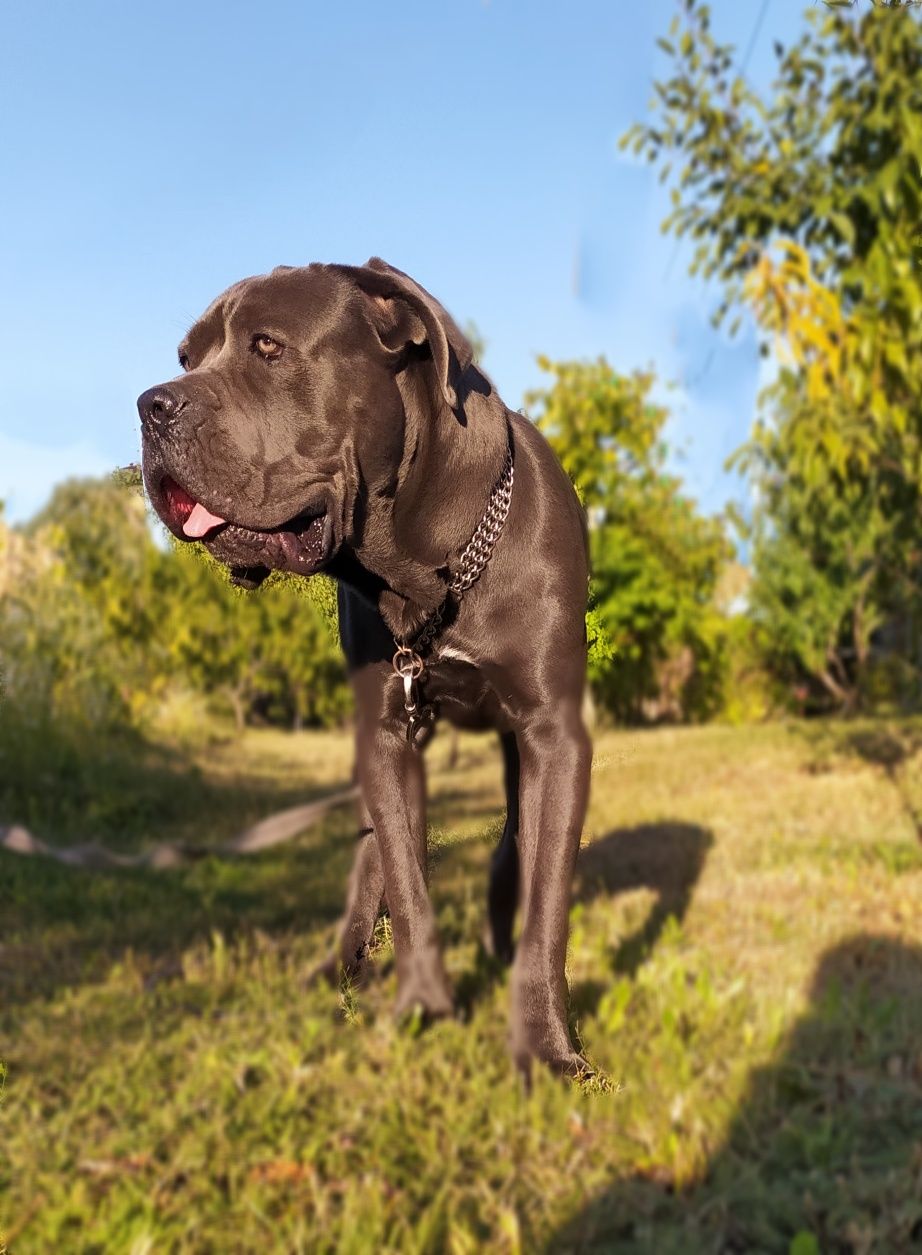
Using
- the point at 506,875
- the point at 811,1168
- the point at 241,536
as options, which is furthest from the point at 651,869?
the point at 811,1168

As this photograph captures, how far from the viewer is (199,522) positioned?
571 mm

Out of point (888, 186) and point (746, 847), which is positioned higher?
point (888, 186)

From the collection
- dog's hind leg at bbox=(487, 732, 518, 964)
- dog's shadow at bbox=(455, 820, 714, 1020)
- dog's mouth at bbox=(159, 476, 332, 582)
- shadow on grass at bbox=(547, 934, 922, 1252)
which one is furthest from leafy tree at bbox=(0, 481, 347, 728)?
shadow on grass at bbox=(547, 934, 922, 1252)

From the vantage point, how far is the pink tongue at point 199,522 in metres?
0.56

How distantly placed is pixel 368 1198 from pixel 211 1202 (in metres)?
0.56

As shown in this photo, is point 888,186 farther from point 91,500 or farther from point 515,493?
point 91,500

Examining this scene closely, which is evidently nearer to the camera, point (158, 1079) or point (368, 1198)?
point (158, 1079)

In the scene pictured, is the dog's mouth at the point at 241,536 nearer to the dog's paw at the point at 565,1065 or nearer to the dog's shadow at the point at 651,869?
the dog's paw at the point at 565,1065

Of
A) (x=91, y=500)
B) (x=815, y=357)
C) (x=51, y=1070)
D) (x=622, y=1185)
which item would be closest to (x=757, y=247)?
(x=815, y=357)

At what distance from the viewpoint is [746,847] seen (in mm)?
4371

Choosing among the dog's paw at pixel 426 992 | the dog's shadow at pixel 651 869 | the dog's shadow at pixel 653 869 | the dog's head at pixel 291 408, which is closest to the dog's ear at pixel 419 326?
the dog's head at pixel 291 408

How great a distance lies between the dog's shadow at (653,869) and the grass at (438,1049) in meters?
0.02

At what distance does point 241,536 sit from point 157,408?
0.28 ft

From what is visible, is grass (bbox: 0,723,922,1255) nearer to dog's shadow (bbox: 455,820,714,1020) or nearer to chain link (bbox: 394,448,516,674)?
dog's shadow (bbox: 455,820,714,1020)
